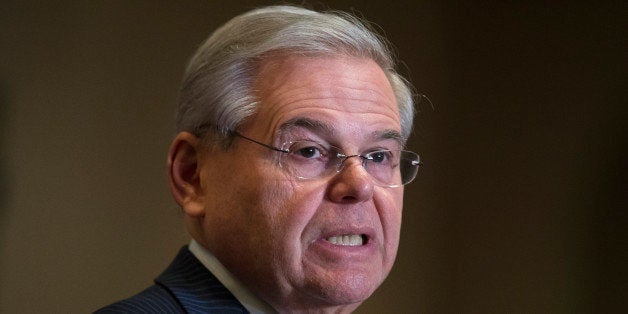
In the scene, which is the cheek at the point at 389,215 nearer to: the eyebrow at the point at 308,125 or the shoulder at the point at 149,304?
the eyebrow at the point at 308,125

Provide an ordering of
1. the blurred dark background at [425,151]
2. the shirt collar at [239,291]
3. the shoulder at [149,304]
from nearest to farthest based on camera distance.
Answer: the shoulder at [149,304] < the shirt collar at [239,291] < the blurred dark background at [425,151]

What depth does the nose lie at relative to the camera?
1253 mm

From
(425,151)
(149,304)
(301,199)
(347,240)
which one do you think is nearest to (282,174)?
(301,199)

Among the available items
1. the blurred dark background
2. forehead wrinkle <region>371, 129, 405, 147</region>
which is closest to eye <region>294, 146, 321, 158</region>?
forehead wrinkle <region>371, 129, 405, 147</region>

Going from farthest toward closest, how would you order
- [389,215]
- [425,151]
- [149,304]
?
[425,151] < [389,215] < [149,304]

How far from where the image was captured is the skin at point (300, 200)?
1.24 meters

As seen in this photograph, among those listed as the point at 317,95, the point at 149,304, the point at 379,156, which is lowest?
the point at 149,304

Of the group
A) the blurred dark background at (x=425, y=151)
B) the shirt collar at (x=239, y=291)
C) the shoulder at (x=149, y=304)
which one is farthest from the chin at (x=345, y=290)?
the blurred dark background at (x=425, y=151)

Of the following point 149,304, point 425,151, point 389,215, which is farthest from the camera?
point 425,151

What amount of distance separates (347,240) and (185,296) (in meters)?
0.27

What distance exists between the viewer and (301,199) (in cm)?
124

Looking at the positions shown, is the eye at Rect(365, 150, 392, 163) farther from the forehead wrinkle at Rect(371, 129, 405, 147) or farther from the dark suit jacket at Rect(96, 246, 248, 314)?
the dark suit jacket at Rect(96, 246, 248, 314)

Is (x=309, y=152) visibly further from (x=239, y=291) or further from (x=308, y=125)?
(x=239, y=291)

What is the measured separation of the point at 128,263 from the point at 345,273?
1.20 m
